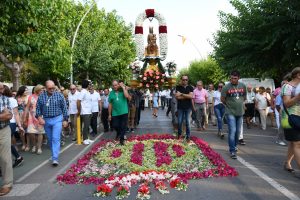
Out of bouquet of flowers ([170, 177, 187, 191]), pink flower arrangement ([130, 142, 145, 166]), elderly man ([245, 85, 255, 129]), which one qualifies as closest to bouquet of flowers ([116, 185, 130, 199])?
bouquet of flowers ([170, 177, 187, 191])

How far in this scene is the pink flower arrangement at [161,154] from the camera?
888cm

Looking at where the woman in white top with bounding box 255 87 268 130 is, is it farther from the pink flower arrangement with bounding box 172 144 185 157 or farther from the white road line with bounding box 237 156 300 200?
the white road line with bounding box 237 156 300 200

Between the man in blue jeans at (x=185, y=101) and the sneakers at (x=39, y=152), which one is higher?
the man in blue jeans at (x=185, y=101)

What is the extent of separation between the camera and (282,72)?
2547 centimetres

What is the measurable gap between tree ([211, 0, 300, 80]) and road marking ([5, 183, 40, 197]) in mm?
14513

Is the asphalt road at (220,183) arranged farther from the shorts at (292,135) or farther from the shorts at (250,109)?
the shorts at (250,109)

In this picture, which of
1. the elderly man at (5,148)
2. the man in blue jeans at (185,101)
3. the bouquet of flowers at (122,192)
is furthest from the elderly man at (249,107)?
the elderly man at (5,148)

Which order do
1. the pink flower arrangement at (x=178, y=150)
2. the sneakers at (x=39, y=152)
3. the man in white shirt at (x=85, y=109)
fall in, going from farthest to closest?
the man in white shirt at (x=85, y=109) → the sneakers at (x=39, y=152) → the pink flower arrangement at (x=178, y=150)

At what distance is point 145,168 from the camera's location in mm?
8227

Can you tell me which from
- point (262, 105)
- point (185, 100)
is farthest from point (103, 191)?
point (262, 105)

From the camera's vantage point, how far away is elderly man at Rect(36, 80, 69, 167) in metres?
9.41

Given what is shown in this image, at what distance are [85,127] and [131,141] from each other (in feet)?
5.11

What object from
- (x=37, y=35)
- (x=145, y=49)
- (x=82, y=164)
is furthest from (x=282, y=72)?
(x=82, y=164)

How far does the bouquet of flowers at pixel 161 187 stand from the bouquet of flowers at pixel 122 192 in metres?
0.49
